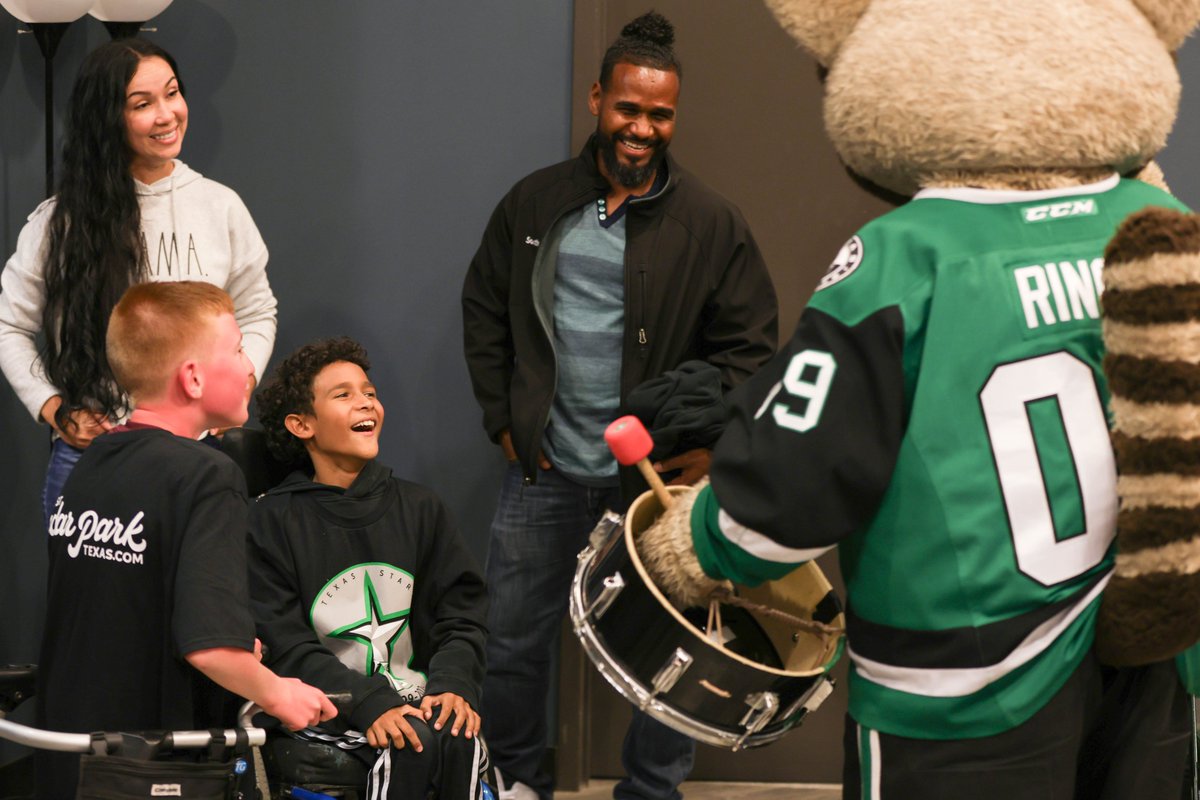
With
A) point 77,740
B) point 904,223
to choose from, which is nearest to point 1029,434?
point 904,223

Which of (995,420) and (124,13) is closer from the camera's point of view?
(995,420)

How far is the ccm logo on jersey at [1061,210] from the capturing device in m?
1.96

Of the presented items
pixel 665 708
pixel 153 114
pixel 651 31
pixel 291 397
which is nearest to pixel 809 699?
pixel 665 708

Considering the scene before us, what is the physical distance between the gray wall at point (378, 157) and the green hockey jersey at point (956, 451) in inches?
88.7

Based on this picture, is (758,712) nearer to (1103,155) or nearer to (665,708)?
(665,708)

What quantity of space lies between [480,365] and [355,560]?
0.80 metres

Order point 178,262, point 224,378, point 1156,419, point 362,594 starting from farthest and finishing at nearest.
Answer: point 178,262 → point 362,594 → point 224,378 → point 1156,419

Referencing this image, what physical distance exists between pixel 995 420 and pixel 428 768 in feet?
4.56

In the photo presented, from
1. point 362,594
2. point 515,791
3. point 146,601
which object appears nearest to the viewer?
point 146,601

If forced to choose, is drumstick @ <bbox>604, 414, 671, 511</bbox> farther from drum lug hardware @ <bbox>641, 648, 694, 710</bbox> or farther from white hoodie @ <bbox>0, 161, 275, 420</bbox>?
white hoodie @ <bbox>0, 161, 275, 420</bbox>

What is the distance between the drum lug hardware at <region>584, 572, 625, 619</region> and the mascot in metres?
0.19

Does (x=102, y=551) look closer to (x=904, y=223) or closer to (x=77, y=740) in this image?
(x=77, y=740)

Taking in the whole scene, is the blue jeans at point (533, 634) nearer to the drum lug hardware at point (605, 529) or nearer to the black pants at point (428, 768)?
the black pants at point (428, 768)

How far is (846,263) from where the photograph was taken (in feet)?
6.39
